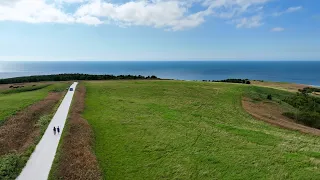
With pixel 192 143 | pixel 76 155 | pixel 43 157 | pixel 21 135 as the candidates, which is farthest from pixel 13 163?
pixel 192 143

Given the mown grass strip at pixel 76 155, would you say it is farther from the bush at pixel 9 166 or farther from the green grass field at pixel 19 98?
the green grass field at pixel 19 98

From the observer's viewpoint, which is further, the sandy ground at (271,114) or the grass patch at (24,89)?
the grass patch at (24,89)

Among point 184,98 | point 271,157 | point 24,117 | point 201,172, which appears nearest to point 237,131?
point 271,157

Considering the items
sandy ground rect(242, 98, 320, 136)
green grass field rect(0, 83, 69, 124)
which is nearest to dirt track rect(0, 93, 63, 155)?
green grass field rect(0, 83, 69, 124)

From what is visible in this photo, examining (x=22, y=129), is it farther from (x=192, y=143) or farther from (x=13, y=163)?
(x=192, y=143)

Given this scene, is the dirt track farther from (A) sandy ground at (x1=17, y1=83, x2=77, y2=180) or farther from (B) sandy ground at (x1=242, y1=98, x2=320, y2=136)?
A: (B) sandy ground at (x1=242, y1=98, x2=320, y2=136)

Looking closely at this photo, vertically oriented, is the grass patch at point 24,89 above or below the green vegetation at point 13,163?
above

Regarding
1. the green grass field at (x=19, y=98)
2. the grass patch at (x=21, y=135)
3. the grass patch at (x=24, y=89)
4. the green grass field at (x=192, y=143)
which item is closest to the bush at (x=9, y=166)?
the grass patch at (x=21, y=135)
